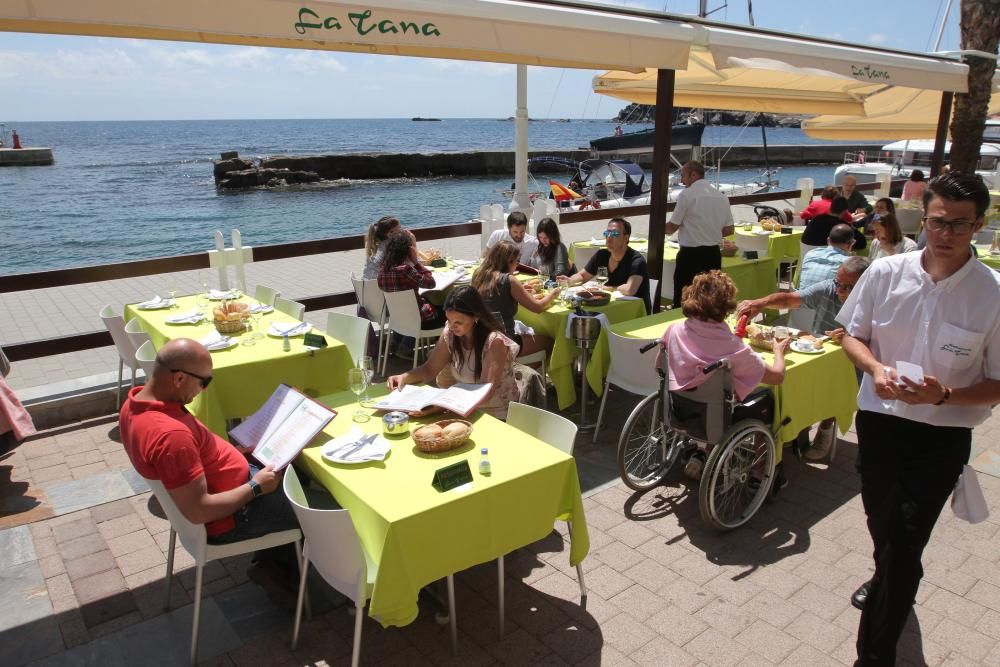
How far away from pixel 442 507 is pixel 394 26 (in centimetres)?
268

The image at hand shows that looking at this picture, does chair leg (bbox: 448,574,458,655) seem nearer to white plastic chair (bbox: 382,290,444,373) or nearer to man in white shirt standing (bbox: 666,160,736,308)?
white plastic chair (bbox: 382,290,444,373)

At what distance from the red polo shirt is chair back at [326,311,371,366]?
2.08m

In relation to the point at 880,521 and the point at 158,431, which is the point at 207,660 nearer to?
the point at 158,431

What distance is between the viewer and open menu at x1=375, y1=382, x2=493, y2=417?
3.49m

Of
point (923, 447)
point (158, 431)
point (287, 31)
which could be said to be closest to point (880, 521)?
point (923, 447)

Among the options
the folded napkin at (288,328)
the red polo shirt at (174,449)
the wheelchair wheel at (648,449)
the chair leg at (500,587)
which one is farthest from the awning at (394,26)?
the chair leg at (500,587)

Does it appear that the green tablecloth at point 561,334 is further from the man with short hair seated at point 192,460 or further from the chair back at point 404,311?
the man with short hair seated at point 192,460

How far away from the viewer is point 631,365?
4.88 m

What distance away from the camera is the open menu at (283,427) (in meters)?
3.20

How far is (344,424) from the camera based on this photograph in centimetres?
349

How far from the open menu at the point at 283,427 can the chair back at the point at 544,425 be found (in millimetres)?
888

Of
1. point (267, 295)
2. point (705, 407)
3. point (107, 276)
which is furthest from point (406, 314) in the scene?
point (705, 407)

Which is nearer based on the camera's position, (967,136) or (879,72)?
(879,72)

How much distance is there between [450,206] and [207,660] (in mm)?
39105
